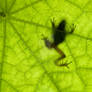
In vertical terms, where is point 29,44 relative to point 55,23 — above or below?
below

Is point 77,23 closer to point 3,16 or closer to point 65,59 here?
point 65,59

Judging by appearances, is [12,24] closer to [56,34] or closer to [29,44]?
[29,44]

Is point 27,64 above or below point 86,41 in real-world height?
below

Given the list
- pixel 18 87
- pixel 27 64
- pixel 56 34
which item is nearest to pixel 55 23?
pixel 56 34

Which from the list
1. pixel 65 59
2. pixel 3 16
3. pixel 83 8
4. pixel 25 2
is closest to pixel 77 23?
pixel 83 8

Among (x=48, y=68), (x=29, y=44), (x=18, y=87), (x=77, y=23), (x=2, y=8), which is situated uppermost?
(x=2, y=8)
